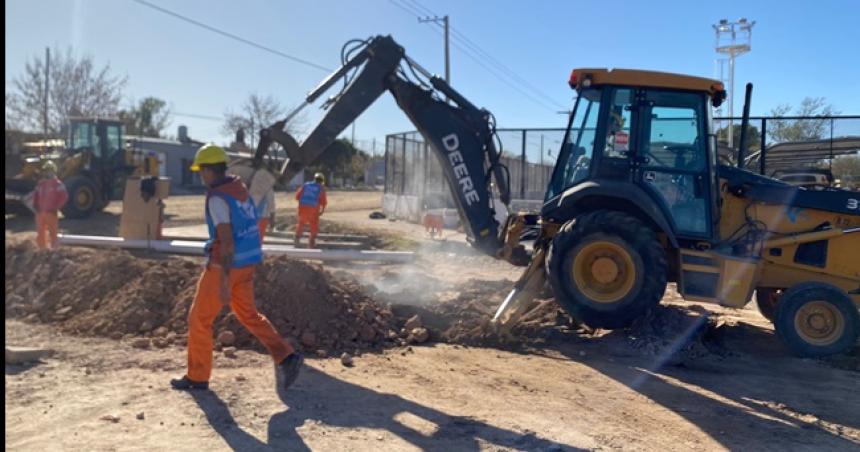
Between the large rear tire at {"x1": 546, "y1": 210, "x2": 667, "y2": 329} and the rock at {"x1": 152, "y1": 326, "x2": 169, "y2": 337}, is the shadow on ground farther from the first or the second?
the rock at {"x1": 152, "y1": 326, "x2": 169, "y2": 337}

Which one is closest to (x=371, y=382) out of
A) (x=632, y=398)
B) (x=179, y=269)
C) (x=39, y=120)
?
(x=632, y=398)

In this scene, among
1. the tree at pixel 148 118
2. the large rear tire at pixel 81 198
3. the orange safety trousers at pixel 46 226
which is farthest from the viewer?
the tree at pixel 148 118

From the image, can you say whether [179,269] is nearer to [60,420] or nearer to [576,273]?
[60,420]

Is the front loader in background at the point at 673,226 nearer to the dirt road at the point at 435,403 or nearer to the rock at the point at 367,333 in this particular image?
the dirt road at the point at 435,403

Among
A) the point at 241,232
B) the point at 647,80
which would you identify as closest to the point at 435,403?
the point at 241,232

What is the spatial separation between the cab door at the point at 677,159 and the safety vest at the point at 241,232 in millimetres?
3878

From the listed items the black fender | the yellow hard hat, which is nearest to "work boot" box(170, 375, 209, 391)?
the yellow hard hat

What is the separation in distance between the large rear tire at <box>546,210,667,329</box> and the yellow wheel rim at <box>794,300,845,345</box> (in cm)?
153

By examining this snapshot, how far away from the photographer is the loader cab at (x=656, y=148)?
24.0 ft

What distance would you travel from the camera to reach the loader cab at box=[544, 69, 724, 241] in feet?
24.0

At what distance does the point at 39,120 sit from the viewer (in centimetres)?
4000

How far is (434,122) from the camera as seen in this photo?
8.73 meters

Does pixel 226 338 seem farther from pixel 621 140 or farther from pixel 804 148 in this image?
pixel 804 148

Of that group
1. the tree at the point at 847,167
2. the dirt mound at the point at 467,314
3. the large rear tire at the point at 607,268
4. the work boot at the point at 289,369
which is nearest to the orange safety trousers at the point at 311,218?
the dirt mound at the point at 467,314
